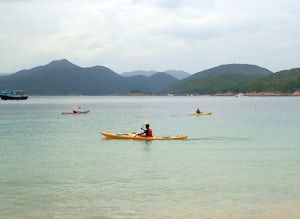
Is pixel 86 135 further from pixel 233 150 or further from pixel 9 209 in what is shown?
pixel 9 209

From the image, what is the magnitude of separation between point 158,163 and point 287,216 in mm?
19059

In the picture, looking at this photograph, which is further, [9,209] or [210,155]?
[210,155]

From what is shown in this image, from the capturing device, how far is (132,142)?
55938 mm

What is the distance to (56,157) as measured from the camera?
143 feet

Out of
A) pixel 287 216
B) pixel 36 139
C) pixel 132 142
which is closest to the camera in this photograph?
pixel 287 216

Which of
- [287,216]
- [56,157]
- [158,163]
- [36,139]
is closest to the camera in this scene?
[287,216]

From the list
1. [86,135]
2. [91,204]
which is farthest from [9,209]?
[86,135]

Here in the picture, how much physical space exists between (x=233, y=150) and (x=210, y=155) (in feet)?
15.2

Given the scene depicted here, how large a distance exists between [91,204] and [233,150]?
2670cm

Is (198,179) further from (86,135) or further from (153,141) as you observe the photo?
(86,135)

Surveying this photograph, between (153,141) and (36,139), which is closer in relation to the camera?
(153,141)

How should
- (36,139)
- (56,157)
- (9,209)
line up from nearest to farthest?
1. (9,209)
2. (56,157)
3. (36,139)

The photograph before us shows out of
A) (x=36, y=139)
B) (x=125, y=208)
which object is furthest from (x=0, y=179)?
(x=36, y=139)

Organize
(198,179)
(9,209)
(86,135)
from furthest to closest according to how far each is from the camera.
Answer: (86,135), (198,179), (9,209)
